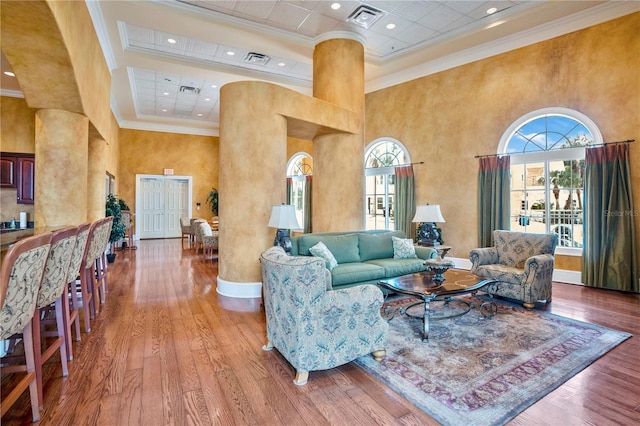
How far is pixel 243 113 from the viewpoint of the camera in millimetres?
4570

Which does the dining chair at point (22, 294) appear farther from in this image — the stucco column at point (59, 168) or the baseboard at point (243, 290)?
the stucco column at point (59, 168)

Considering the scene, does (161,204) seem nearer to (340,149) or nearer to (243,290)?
(340,149)

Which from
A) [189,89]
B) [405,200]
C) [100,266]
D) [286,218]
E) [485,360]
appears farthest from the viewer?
[189,89]

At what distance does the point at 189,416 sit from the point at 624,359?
346 cm

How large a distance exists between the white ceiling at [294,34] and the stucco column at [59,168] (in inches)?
67.2

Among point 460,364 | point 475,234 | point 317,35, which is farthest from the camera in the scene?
point 475,234

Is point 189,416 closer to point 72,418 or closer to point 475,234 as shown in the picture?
point 72,418

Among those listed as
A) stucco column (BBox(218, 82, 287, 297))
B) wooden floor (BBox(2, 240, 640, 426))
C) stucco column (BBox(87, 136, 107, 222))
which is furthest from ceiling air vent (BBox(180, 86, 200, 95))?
wooden floor (BBox(2, 240, 640, 426))

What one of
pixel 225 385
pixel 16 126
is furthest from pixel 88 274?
pixel 16 126

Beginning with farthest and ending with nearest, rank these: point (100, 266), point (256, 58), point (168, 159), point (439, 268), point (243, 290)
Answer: point (168, 159) → point (256, 58) → point (243, 290) → point (100, 266) → point (439, 268)

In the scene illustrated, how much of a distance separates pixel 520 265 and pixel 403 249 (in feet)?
5.37

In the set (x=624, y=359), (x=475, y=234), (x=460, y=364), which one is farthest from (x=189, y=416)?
(x=475, y=234)

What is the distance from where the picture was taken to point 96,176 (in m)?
6.38

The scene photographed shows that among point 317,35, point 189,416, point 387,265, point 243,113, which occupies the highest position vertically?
point 317,35
